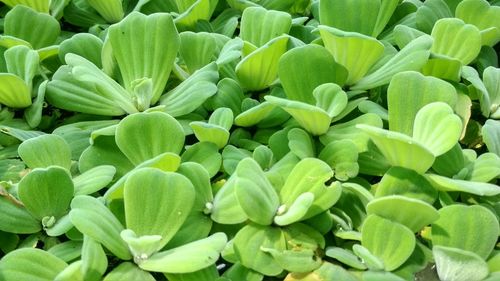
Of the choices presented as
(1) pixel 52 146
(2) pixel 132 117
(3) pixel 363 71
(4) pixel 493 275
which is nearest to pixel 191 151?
(2) pixel 132 117

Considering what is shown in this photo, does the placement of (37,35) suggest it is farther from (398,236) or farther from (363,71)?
(398,236)

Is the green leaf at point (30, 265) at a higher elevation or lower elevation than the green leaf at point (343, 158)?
lower

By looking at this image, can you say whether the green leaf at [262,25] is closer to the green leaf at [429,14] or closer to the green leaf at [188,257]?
the green leaf at [429,14]

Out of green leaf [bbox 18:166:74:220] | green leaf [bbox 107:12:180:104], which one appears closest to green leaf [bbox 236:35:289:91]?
green leaf [bbox 107:12:180:104]

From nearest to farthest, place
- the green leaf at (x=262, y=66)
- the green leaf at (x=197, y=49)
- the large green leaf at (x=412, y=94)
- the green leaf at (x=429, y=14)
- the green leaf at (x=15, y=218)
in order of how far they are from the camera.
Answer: the green leaf at (x=15, y=218), the large green leaf at (x=412, y=94), the green leaf at (x=262, y=66), the green leaf at (x=197, y=49), the green leaf at (x=429, y=14)

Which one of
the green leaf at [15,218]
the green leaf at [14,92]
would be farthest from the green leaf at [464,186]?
the green leaf at [14,92]

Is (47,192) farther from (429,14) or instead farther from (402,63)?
(429,14)
